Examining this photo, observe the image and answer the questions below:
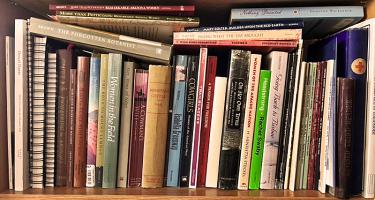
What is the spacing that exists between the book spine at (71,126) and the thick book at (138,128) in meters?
0.11

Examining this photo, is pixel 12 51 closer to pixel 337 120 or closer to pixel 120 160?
pixel 120 160

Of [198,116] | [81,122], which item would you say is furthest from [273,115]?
[81,122]

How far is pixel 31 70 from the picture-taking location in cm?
65

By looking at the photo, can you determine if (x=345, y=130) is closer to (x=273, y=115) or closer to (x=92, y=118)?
(x=273, y=115)

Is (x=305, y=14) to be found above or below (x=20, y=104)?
above

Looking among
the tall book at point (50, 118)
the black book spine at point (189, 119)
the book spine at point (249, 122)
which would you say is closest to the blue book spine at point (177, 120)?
the black book spine at point (189, 119)

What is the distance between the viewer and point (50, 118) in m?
0.66

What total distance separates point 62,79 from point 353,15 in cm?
58

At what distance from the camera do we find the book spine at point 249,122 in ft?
2.14

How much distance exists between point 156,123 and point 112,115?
3.3 inches

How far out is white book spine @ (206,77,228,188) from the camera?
2.17 ft

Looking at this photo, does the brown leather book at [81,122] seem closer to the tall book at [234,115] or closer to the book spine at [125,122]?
the book spine at [125,122]

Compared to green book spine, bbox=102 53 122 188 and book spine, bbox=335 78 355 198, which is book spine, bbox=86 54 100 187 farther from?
book spine, bbox=335 78 355 198

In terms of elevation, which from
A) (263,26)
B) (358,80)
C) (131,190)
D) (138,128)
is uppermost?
(263,26)
